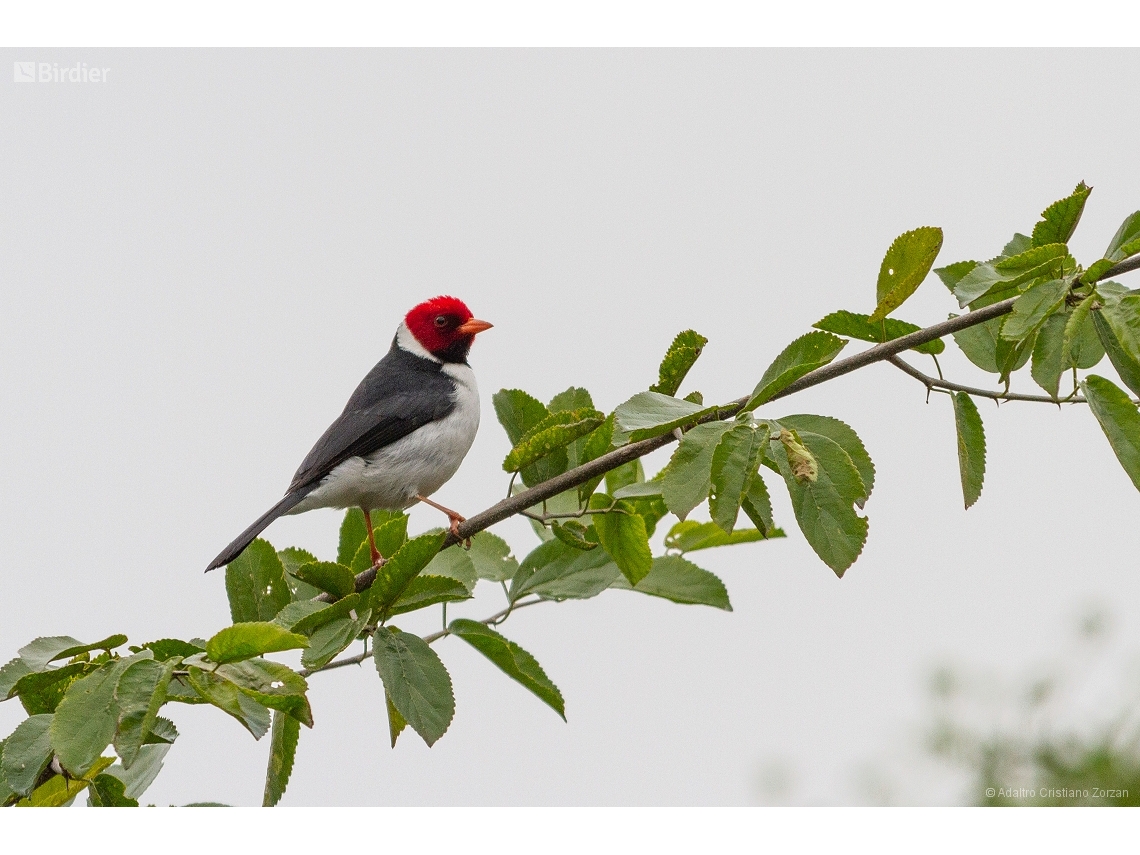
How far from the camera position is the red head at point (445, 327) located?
6125 mm

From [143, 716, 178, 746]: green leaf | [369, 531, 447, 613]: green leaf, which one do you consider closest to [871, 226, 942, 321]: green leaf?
[369, 531, 447, 613]: green leaf

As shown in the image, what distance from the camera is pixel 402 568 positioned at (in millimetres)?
2365

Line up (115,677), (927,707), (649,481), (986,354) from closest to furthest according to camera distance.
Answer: (115,677), (649,481), (986,354), (927,707)

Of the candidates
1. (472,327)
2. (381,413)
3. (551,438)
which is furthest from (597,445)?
(472,327)

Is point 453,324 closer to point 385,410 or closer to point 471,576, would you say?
point 385,410

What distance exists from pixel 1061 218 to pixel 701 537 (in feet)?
3.83

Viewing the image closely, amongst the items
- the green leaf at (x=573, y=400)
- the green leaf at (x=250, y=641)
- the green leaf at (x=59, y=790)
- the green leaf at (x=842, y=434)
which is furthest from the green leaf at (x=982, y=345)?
the green leaf at (x=59, y=790)

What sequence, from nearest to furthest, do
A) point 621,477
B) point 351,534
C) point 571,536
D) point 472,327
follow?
1. point 571,536
2. point 621,477
3. point 351,534
4. point 472,327

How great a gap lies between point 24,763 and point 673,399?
1430 mm

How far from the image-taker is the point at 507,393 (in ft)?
9.89

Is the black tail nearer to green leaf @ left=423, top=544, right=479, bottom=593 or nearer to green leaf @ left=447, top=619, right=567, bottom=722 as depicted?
green leaf @ left=423, top=544, right=479, bottom=593

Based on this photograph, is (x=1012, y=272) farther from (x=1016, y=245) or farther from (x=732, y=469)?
(x=732, y=469)

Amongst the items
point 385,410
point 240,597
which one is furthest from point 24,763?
point 385,410

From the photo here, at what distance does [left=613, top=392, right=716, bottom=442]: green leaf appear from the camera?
88.9 inches
